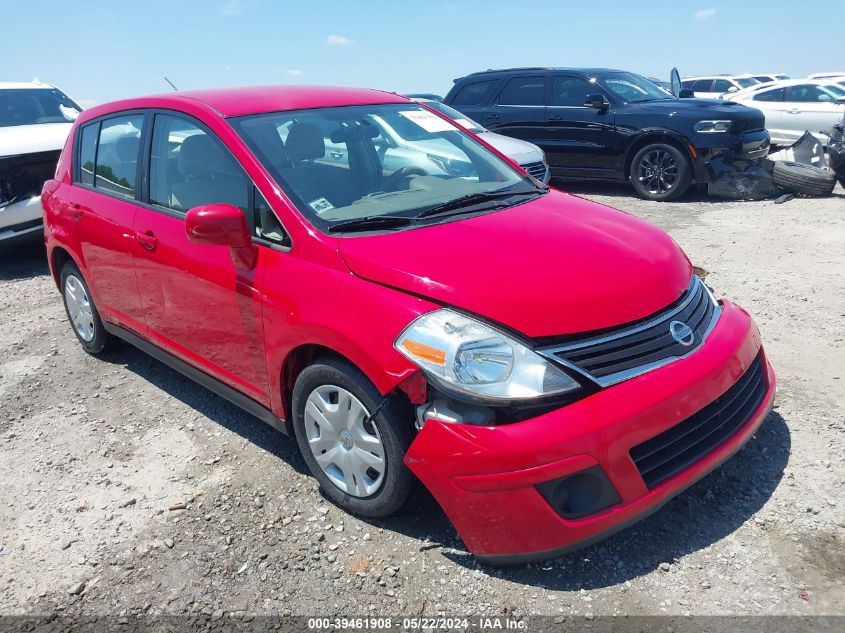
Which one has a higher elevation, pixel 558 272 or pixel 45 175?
pixel 558 272

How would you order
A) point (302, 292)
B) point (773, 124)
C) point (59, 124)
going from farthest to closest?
point (773, 124), point (59, 124), point (302, 292)

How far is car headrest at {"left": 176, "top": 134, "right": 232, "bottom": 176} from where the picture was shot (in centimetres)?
330

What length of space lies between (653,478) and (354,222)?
1560 millimetres

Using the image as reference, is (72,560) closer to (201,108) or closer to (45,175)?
(201,108)

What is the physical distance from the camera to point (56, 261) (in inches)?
196

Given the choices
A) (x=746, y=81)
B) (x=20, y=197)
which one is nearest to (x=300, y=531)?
(x=20, y=197)

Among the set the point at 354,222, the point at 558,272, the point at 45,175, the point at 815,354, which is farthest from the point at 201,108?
the point at 45,175

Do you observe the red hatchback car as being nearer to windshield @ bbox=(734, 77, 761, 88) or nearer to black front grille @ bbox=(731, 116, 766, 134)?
black front grille @ bbox=(731, 116, 766, 134)

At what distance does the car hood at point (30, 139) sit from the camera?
7094 mm

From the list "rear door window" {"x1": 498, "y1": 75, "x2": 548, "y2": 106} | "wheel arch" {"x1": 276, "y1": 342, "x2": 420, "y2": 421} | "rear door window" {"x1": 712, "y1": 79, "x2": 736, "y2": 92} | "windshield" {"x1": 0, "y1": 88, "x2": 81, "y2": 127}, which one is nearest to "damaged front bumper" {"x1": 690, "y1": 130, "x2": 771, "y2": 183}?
"rear door window" {"x1": 498, "y1": 75, "x2": 548, "y2": 106}

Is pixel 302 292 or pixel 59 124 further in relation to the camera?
pixel 59 124

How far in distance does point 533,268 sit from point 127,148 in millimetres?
2720

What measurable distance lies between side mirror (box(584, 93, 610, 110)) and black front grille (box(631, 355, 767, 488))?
735cm

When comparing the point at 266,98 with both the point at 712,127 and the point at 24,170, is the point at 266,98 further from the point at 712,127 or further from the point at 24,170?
the point at 712,127
